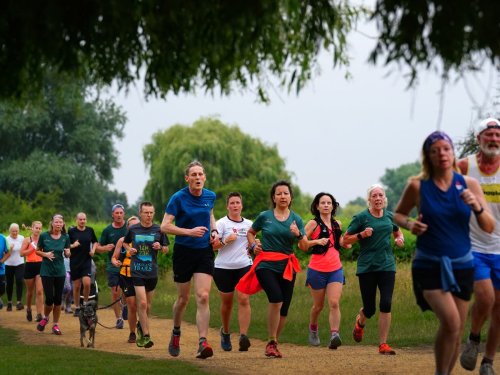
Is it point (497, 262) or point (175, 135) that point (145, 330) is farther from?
point (175, 135)

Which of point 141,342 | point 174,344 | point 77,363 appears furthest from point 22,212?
point 77,363

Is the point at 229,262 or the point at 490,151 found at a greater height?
the point at 490,151

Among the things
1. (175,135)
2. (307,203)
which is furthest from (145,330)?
(307,203)

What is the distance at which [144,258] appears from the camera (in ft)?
55.6

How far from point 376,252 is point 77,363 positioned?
13.7 ft

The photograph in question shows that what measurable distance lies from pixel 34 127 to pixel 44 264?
55443mm

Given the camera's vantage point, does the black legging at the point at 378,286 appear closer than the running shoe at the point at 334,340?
Yes

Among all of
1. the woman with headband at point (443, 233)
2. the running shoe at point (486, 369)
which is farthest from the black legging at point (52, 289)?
the woman with headband at point (443, 233)

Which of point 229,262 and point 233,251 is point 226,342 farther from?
point 233,251

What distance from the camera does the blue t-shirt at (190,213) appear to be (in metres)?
14.4

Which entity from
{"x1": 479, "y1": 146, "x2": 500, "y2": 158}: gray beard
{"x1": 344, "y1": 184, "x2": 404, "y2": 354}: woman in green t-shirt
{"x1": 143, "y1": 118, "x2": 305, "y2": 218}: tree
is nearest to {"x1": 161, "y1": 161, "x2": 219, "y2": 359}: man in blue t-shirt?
{"x1": 344, "y1": 184, "x2": 404, "y2": 354}: woman in green t-shirt

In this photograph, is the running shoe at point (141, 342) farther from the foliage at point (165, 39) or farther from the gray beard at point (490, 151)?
the foliage at point (165, 39)

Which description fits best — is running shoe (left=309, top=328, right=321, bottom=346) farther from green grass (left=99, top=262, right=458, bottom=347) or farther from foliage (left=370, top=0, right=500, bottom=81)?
foliage (left=370, top=0, right=500, bottom=81)

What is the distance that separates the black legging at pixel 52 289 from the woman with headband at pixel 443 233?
479 inches
